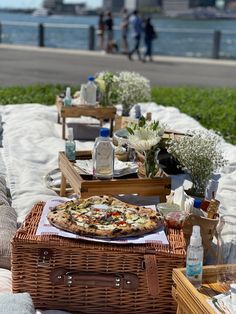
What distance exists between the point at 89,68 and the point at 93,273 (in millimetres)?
15533

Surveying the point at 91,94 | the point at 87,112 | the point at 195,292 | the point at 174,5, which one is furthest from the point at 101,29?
the point at 174,5

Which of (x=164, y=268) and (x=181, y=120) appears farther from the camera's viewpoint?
(x=181, y=120)

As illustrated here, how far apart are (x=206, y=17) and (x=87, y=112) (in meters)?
89.5

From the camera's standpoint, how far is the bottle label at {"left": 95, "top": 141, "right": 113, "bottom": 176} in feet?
16.3

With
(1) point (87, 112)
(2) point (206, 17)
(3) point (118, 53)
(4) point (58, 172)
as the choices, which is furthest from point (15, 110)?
(2) point (206, 17)

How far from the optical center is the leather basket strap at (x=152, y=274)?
12.1 feet

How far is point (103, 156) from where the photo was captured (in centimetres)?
500

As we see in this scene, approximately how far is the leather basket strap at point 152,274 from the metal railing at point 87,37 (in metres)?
20.1

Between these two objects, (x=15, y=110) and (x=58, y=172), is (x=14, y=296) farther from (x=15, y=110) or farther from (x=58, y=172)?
(x=15, y=110)

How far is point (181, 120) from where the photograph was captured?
9.05 meters

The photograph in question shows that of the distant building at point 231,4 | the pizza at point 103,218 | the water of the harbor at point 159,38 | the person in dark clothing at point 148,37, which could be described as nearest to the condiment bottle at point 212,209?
the pizza at point 103,218

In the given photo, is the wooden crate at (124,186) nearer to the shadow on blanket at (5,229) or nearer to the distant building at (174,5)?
the shadow on blanket at (5,229)

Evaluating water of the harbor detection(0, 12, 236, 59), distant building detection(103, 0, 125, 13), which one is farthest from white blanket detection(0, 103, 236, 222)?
distant building detection(103, 0, 125, 13)

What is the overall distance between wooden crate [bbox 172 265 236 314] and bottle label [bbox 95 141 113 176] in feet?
5.76
